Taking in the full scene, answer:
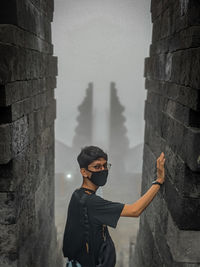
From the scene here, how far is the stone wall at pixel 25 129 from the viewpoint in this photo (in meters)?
3.02

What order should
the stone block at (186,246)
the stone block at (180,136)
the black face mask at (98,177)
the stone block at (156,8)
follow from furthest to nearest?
1. the stone block at (156,8)
2. the black face mask at (98,177)
3. the stone block at (186,246)
4. the stone block at (180,136)

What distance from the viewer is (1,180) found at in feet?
10.3

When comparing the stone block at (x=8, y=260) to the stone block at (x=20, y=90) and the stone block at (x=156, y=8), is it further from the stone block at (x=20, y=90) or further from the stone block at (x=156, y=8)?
the stone block at (x=156, y=8)

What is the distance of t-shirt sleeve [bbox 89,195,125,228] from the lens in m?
3.30

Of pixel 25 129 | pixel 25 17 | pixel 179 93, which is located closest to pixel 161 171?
pixel 179 93

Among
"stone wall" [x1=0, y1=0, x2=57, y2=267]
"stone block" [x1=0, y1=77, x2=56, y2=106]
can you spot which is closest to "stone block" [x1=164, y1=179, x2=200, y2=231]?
"stone wall" [x1=0, y1=0, x2=57, y2=267]

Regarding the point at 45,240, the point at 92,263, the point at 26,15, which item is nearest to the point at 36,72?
the point at 26,15

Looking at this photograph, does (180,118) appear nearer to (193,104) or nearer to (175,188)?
(193,104)

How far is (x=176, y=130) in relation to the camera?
3.43m

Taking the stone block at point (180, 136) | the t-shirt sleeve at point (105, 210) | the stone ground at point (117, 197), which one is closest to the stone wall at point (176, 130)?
the stone block at point (180, 136)

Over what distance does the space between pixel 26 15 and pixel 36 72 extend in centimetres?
89

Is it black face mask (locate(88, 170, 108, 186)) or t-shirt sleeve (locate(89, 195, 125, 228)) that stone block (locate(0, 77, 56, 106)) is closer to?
black face mask (locate(88, 170, 108, 186))

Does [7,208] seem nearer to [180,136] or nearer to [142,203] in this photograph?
[142,203]

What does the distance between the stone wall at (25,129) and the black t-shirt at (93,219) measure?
623 mm
